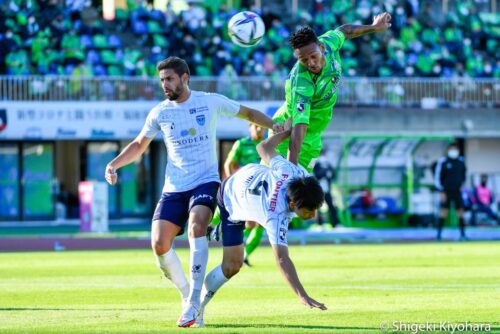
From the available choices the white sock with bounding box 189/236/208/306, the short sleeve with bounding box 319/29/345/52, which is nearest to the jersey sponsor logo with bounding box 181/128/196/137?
the white sock with bounding box 189/236/208/306

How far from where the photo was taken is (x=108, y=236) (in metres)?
28.4

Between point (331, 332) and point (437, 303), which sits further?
point (437, 303)

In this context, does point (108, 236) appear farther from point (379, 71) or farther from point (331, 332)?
point (331, 332)

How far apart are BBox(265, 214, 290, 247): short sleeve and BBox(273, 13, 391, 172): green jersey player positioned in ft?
5.25

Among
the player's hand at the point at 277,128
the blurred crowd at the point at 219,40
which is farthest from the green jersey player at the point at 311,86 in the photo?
the blurred crowd at the point at 219,40

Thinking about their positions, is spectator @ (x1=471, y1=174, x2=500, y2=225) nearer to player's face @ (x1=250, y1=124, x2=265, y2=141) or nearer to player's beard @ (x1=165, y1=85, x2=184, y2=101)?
player's face @ (x1=250, y1=124, x2=265, y2=141)

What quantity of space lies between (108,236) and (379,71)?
13.5m

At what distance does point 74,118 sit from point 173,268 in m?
24.4

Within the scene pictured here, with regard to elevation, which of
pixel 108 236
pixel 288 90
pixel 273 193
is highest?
pixel 288 90

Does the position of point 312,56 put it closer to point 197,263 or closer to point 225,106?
point 225,106

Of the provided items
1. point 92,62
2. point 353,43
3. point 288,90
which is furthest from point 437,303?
point 353,43

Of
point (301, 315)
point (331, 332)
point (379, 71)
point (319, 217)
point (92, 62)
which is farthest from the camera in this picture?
point (379, 71)

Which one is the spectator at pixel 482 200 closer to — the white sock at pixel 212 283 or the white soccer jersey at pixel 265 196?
the white sock at pixel 212 283

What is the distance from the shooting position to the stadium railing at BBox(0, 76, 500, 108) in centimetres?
3375
